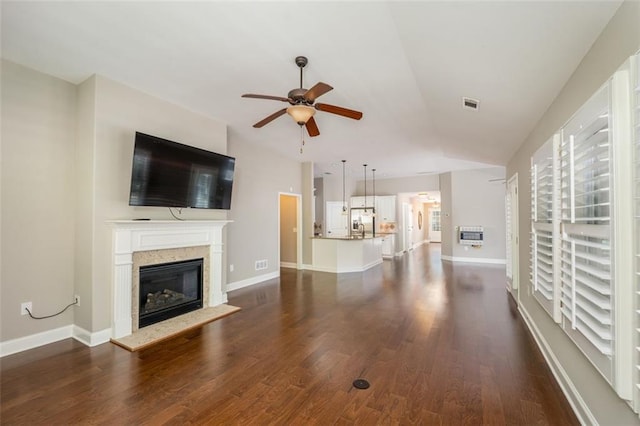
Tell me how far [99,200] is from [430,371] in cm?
401

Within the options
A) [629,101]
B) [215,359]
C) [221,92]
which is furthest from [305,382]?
[221,92]

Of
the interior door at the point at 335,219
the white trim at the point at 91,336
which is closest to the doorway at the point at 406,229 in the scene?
the interior door at the point at 335,219

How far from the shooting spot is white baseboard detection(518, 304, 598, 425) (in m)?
1.88

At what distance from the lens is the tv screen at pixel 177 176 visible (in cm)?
336

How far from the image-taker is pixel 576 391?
80.1 inches

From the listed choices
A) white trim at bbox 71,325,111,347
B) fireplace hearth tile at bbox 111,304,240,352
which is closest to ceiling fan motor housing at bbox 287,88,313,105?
fireplace hearth tile at bbox 111,304,240,352

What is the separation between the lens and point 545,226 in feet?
8.79

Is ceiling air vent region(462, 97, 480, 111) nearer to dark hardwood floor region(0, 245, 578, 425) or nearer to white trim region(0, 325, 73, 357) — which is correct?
dark hardwood floor region(0, 245, 578, 425)

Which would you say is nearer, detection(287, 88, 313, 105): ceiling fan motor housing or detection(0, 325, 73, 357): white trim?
detection(287, 88, 313, 105): ceiling fan motor housing

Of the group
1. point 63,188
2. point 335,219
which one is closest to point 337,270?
point 335,219

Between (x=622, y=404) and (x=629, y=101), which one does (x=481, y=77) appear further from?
(x=622, y=404)

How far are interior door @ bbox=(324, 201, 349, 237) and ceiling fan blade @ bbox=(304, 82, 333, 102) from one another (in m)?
7.74

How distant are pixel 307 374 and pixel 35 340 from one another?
3117 millimetres

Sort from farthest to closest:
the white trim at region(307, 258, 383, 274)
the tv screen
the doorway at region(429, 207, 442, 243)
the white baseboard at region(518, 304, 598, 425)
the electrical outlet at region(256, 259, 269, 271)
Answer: the doorway at region(429, 207, 442, 243)
the white trim at region(307, 258, 383, 274)
the electrical outlet at region(256, 259, 269, 271)
the tv screen
the white baseboard at region(518, 304, 598, 425)
